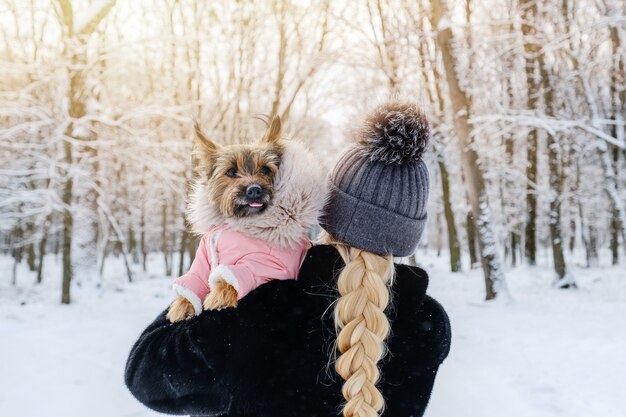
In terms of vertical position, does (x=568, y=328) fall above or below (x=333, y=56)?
below

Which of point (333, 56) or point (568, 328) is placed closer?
point (568, 328)

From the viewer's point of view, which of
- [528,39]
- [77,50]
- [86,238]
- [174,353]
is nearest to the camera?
[174,353]

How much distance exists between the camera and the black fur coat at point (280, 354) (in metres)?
1.37

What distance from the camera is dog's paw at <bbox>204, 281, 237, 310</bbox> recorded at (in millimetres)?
1478

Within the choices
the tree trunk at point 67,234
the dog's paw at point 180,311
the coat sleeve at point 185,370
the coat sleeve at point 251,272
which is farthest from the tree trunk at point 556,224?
the coat sleeve at point 185,370

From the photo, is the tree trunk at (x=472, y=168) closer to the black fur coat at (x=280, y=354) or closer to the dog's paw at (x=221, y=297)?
the black fur coat at (x=280, y=354)

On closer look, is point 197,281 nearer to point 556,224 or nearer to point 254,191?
point 254,191

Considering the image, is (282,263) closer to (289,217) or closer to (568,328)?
(289,217)

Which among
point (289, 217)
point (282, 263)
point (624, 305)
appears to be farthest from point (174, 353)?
point (624, 305)

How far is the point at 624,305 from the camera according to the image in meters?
11.7

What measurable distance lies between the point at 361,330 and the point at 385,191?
456 mm

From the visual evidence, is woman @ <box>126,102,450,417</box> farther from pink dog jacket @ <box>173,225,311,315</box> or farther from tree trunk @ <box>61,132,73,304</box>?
tree trunk @ <box>61,132,73,304</box>

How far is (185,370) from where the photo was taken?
1.36 metres

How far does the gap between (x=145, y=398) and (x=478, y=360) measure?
687 cm
